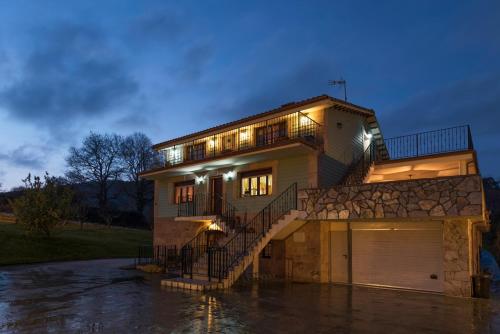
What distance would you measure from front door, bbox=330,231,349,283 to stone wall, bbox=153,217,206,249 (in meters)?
7.34

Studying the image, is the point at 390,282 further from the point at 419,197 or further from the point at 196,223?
the point at 196,223

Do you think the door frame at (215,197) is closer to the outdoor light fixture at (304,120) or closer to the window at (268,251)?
the window at (268,251)

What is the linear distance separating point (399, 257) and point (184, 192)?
12.0 m

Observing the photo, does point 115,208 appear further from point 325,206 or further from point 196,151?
point 325,206

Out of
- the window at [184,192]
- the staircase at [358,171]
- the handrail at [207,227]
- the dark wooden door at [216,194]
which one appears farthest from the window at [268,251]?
the window at [184,192]

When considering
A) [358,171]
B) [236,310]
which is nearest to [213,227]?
[358,171]

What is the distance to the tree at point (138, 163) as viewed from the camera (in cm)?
4706

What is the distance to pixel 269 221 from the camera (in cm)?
1625

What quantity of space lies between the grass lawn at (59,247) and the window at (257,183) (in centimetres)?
1421

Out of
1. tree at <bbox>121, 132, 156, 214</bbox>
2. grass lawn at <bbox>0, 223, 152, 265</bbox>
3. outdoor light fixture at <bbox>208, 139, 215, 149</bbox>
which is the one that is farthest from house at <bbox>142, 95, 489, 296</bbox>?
tree at <bbox>121, 132, 156, 214</bbox>

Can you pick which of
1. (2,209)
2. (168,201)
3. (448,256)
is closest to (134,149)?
(2,209)

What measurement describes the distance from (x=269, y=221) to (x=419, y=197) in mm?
5615

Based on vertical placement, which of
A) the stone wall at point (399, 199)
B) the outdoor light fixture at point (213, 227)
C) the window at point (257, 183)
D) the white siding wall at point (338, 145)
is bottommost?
the outdoor light fixture at point (213, 227)

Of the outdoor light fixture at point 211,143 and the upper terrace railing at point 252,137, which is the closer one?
the upper terrace railing at point 252,137
